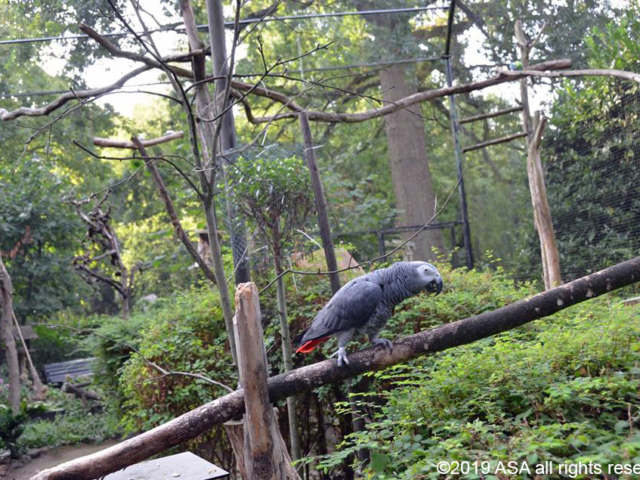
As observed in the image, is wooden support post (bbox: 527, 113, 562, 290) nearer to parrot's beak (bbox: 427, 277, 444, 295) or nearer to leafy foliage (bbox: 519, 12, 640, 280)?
leafy foliage (bbox: 519, 12, 640, 280)

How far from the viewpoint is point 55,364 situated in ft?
36.4

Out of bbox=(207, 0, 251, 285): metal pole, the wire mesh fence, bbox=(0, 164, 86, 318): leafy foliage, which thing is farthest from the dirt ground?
the wire mesh fence

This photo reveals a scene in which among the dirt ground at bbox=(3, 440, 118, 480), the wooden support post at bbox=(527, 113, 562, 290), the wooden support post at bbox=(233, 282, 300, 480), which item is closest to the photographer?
the wooden support post at bbox=(233, 282, 300, 480)

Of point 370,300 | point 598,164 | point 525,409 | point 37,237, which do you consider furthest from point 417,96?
point 37,237

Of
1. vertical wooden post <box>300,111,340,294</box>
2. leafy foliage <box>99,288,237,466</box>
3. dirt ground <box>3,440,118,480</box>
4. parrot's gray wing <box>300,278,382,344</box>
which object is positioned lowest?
dirt ground <box>3,440,118,480</box>

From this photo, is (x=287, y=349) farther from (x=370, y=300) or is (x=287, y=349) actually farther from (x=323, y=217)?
(x=370, y=300)

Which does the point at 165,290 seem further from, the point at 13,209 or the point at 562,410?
the point at 562,410

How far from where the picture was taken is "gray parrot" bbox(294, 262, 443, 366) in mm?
3135

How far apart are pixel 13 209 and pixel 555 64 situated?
9.41 metres

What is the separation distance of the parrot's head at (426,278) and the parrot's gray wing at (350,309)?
0.68 ft

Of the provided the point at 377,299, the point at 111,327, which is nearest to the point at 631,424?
the point at 377,299

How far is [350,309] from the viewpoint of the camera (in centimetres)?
312

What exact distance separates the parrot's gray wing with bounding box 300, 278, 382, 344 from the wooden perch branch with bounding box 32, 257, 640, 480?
0.24 m

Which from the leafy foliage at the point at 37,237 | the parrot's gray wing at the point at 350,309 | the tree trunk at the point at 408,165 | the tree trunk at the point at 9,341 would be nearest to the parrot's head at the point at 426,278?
the parrot's gray wing at the point at 350,309
